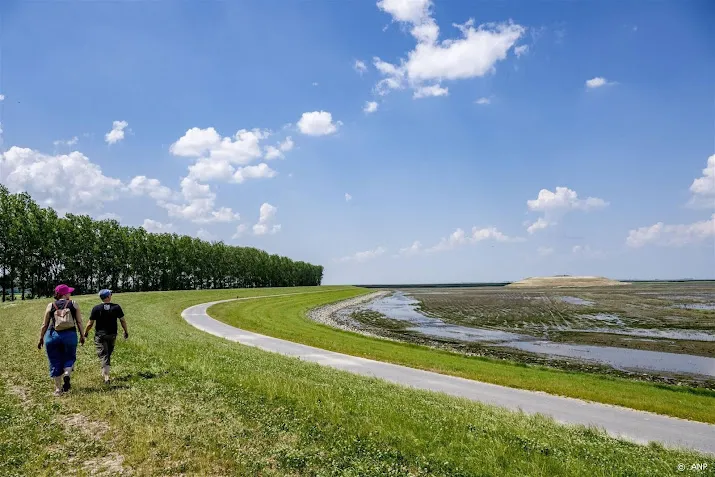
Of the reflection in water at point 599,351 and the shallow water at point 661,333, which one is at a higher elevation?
the shallow water at point 661,333

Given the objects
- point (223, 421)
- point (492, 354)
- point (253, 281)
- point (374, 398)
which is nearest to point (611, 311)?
point (492, 354)

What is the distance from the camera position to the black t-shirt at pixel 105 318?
11.4m

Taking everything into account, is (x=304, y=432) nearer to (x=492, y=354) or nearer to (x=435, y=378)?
(x=435, y=378)

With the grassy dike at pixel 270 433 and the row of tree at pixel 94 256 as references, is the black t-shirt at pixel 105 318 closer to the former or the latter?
the grassy dike at pixel 270 433

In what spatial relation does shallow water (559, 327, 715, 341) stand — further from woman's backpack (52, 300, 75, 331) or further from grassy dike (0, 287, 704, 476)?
woman's backpack (52, 300, 75, 331)

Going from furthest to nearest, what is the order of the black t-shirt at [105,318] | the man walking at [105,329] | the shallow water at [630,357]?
the shallow water at [630,357]
the black t-shirt at [105,318]
the man walking at [105,329]

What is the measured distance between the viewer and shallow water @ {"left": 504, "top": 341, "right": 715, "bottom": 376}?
22.2m

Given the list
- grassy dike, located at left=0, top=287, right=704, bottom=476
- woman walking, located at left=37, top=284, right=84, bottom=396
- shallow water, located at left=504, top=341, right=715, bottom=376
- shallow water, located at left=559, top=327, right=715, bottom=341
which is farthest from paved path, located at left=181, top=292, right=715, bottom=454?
shallow water, located at left=559, top=327, right=715, bottom=341

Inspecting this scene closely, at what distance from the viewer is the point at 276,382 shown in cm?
1106

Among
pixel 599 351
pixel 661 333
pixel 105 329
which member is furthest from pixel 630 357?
pixel 105 329

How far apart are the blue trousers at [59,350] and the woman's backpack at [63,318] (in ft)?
0.47

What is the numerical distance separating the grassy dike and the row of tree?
58.2 m

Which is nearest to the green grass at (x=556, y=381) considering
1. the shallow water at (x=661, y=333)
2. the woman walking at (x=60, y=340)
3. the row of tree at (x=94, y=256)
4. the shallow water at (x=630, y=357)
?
the shallow water at (x=630, y=357)

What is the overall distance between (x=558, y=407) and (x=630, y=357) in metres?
15.7
